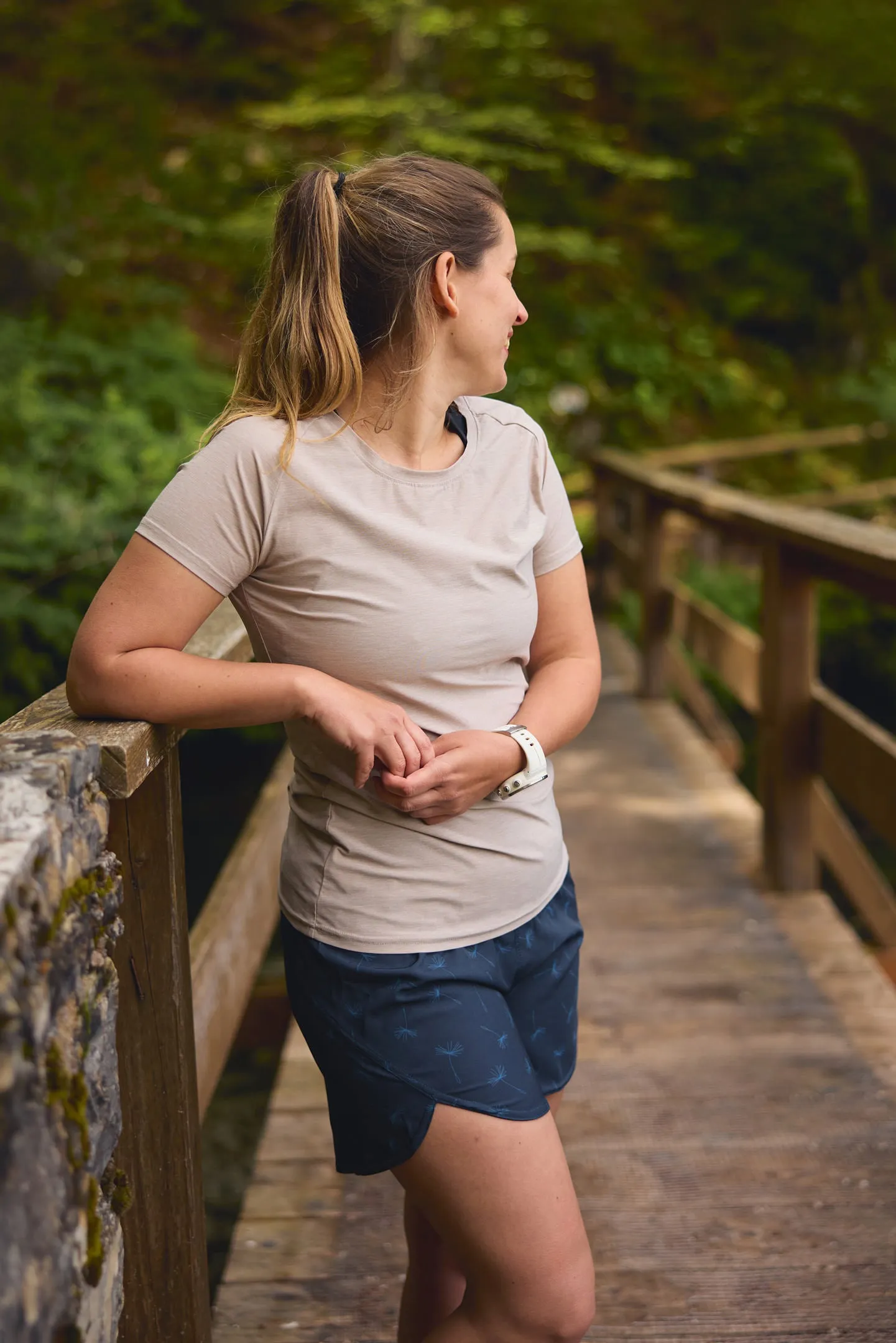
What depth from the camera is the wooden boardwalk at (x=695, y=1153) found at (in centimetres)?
168

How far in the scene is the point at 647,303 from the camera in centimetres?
1047

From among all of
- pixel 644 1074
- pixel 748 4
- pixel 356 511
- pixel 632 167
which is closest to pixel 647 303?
pixel 632 167

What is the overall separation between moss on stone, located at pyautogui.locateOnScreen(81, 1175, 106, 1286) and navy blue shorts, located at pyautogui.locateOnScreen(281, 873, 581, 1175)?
288 millimetres

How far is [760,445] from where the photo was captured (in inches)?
381

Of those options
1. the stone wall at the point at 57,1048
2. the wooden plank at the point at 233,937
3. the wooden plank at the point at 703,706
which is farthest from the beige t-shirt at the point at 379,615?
the wooden plank at the point at 703,706

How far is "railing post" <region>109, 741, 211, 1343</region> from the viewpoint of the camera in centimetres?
112

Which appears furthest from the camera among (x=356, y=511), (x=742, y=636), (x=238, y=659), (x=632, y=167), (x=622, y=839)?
(x=632, y=167)

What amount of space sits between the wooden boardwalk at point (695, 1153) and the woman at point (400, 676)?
655mm

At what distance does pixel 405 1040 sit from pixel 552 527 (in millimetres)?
532

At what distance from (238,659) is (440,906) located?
0.52 m

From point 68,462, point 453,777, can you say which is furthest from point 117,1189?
point 68,462

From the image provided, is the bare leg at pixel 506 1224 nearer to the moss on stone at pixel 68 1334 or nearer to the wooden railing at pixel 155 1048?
the wooden railing at pixel 155 1048

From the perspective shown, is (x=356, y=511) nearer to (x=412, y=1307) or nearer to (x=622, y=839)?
(x=412, y=1307)

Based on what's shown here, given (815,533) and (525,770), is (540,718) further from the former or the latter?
(815,533)
